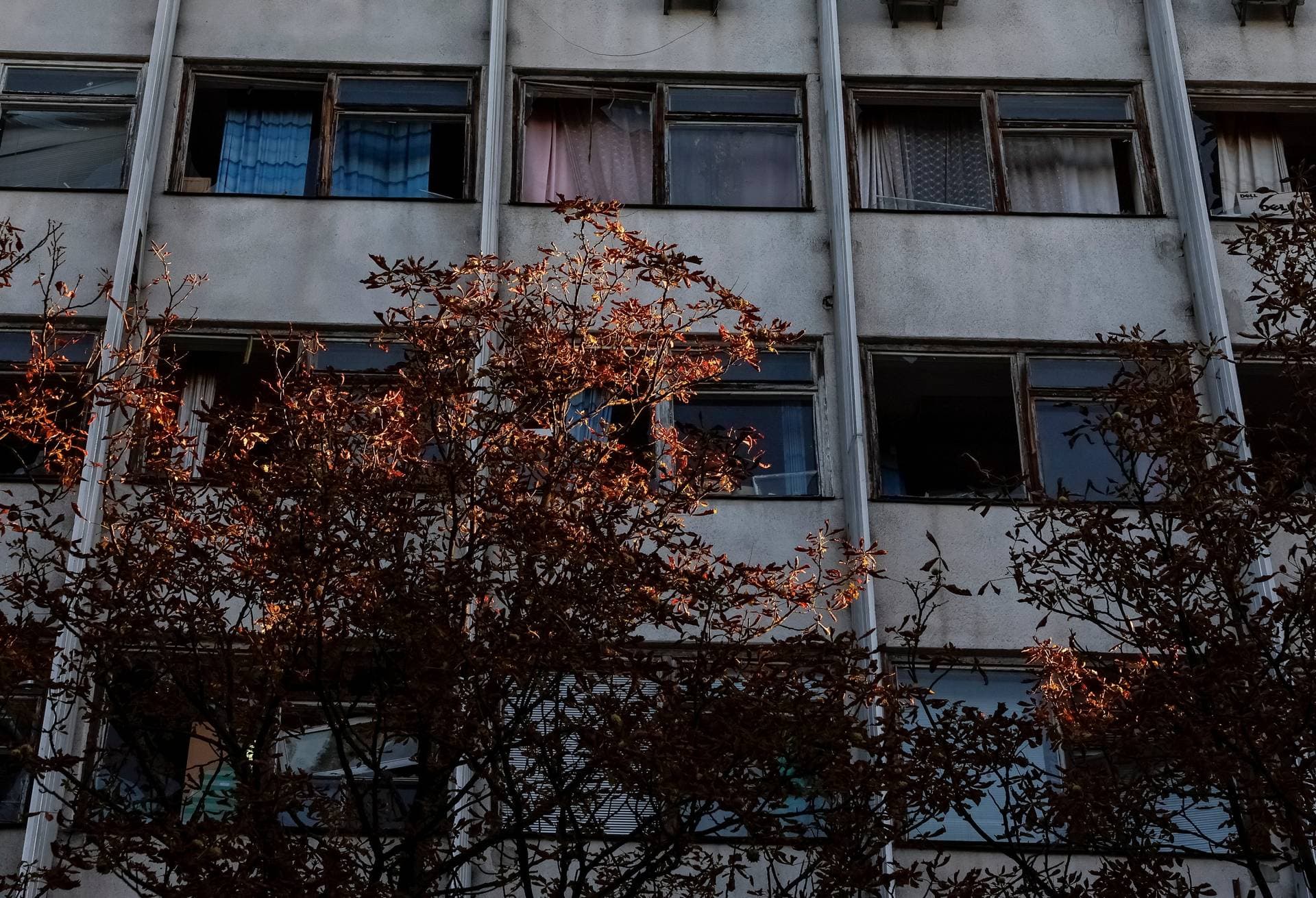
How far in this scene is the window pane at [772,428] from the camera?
1485 centimetres

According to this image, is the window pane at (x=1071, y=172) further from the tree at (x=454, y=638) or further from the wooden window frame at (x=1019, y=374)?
the tree at (x=454, y=638)

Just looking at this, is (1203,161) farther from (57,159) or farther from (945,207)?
(57,159)

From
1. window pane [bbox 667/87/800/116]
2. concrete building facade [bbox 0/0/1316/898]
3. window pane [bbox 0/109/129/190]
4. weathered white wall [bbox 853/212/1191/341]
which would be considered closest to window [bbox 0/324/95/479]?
concrete building facade [bbox 0/0/1316/898]

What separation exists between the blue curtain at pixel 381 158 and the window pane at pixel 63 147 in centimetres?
210

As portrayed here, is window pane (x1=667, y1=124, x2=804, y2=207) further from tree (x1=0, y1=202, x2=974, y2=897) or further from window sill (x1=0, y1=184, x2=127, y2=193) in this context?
tree (x1=0, y1=202, x2=974, y2=897)

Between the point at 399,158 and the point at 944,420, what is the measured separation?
5.90m

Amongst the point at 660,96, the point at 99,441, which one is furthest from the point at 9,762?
the point at 660,96

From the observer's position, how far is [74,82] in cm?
1672

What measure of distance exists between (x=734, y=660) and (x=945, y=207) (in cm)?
799

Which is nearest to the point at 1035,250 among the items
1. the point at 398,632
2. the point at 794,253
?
the point at 794,253

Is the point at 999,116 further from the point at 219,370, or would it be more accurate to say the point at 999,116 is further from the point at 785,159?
the point at 219,370

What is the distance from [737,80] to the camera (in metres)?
17.0

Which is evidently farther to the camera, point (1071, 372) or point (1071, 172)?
point (1071, 172)

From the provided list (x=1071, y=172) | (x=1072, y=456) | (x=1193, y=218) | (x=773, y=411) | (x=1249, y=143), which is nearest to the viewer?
(x=1072, y=456)
